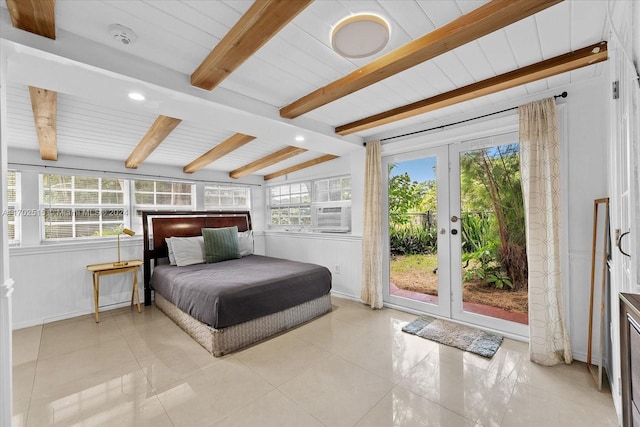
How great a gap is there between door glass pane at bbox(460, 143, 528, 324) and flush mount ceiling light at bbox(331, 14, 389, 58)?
6.24 ft

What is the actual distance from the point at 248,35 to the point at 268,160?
282 cm

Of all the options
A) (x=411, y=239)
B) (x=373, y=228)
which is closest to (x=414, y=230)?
(x=411, y=239)

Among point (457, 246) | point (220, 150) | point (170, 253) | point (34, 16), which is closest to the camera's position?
point (34, 16)

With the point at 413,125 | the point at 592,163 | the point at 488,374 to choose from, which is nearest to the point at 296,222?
the point at 413,125

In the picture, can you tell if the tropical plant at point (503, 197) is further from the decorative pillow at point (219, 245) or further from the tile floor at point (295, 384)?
the decorative pillow at point (219, 245)

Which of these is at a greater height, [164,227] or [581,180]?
[581,180]

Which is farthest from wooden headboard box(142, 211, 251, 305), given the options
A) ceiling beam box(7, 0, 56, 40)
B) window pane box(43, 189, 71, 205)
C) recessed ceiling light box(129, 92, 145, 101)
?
ceiling beam box(7, 0, 56, 40)

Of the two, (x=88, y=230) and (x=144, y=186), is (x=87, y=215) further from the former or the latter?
(x=144, y=186)

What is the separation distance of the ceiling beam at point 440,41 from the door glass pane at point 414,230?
1629 mm

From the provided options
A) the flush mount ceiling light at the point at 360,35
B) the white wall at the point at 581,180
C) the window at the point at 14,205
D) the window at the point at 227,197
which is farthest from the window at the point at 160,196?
the white wall at the point at 581,180

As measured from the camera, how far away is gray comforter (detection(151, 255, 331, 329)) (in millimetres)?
2477

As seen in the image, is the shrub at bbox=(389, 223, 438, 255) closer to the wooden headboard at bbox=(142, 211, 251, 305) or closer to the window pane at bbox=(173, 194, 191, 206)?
the wooden headboard at bbox=(142, 211, 251, 305)

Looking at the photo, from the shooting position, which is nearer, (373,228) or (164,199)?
(373,228)

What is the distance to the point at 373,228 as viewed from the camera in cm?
354
